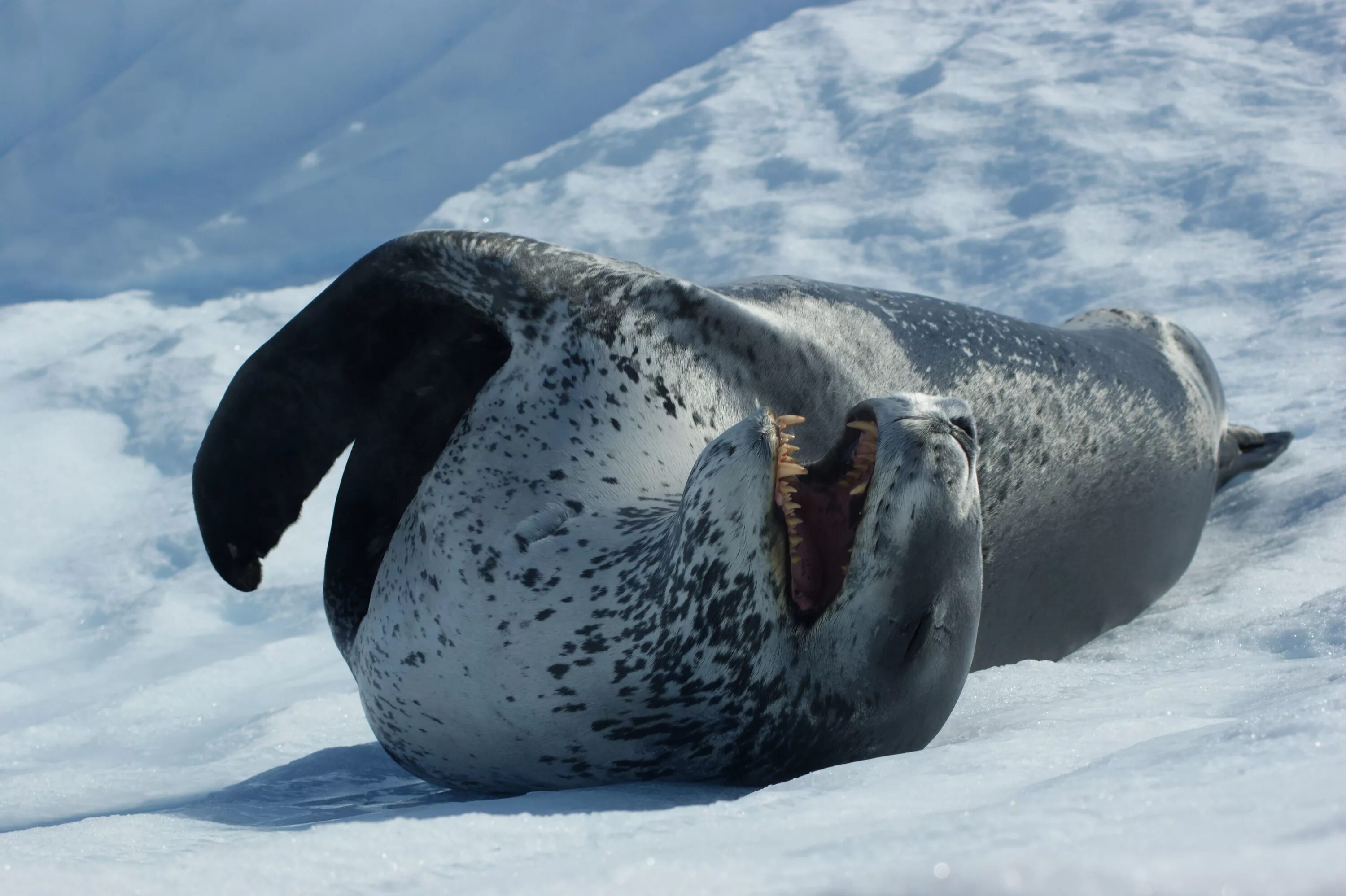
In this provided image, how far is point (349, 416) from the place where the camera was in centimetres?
256

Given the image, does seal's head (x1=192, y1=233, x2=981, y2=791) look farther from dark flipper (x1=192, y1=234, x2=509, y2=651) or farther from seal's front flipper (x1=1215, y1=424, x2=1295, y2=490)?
seal's front flipper (x1=1215, y1=424, x2=1295, y2=490)

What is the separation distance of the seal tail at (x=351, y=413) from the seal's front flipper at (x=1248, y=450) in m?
3.00

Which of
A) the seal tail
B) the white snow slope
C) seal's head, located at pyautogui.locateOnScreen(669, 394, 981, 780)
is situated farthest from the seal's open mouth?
the seal tail

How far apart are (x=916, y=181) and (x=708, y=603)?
771 centimetres

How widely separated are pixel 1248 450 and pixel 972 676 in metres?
2.34

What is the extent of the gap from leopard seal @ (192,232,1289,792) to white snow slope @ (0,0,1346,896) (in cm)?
15

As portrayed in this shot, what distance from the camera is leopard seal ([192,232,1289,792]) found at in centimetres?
188

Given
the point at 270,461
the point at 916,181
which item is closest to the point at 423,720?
the point at 270,461

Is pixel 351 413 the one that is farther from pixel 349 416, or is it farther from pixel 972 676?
pixel 972 676

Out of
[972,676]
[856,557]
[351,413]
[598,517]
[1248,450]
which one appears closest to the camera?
[856,557]

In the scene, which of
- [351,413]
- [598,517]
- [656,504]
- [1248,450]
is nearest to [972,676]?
[656,504]

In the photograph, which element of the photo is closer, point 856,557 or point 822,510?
point 856,557

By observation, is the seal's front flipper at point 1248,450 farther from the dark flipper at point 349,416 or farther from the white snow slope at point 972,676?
the dark flipper at point 349,416

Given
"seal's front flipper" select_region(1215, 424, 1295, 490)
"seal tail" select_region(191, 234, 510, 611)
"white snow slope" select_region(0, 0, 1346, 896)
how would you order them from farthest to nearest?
"seal's front flipper" select_region(1215, 424, 1295, 490), "seal tail" select_region(191, 234, 510, 611), "white snow slope" select_region(0, 0, 1346, 896)
